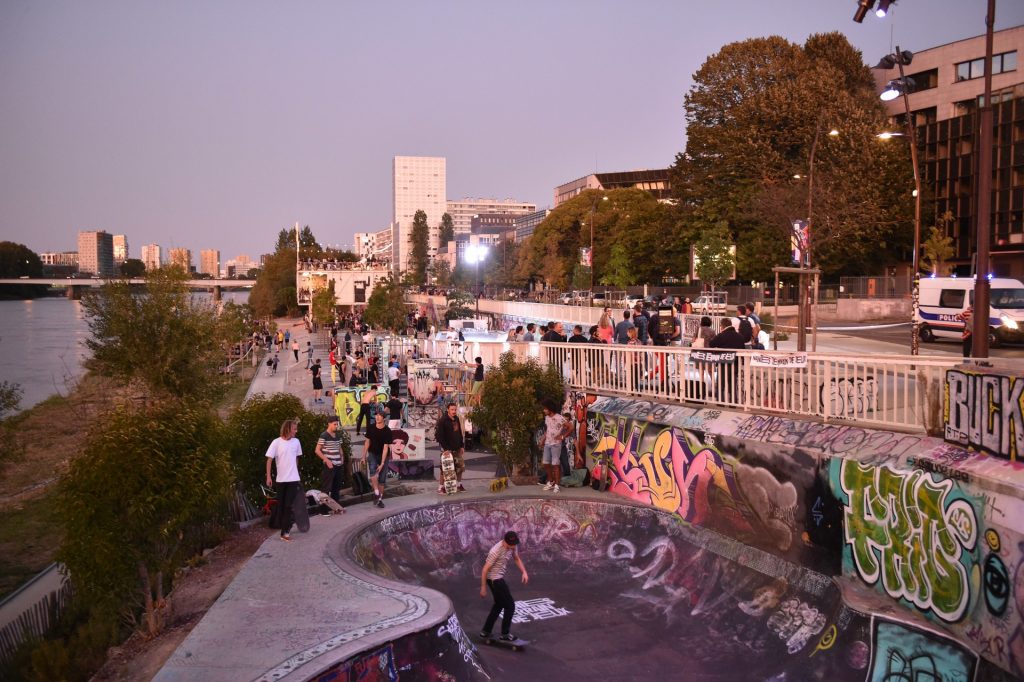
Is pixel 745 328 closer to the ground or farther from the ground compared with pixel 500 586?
farther from the ground

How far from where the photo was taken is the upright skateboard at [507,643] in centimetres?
942

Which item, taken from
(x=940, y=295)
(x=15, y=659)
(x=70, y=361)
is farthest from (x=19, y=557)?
(x=70, y=361)

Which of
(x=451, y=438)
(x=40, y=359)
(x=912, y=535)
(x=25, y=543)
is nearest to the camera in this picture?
(x=912, y=535)

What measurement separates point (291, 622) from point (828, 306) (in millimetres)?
40494

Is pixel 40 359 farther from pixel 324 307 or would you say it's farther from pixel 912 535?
pixel 912 535

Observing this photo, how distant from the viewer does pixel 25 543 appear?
19.4 meters

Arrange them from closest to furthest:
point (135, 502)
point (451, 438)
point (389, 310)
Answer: point (135, 502) < point (451, 438) < point (389, 310)

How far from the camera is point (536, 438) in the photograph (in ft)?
50.4

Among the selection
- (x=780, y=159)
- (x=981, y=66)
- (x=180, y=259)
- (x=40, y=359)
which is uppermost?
(x=981, y=66)

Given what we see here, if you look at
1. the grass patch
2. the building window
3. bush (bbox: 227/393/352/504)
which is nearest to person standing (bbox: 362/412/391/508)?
bush (bbox: 227/393/352/504)

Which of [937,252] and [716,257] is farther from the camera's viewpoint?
[937,252]

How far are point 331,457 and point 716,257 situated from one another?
3674 centimetres

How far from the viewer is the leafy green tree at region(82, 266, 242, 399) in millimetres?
24875

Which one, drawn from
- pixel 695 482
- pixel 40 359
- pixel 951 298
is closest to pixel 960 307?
pixel 951 298
